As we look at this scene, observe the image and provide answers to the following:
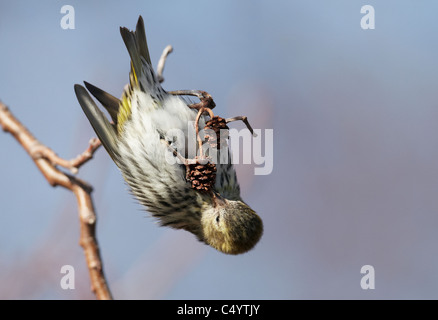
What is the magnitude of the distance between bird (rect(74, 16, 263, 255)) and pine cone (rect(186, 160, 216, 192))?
0.05 metres

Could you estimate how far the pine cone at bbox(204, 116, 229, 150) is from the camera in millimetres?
2088

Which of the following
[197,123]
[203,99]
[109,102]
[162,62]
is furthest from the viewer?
[109,102]

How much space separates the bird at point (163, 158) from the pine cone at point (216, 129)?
15 centimetres

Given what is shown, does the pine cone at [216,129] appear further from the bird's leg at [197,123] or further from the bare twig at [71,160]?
the bare twig at [71,160]

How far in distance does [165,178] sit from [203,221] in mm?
285

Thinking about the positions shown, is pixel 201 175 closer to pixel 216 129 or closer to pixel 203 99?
pixel 216 129

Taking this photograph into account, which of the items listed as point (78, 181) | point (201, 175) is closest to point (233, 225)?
point (201, 175)

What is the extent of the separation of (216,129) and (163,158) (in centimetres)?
38

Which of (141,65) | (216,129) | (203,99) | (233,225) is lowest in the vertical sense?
(233,225)

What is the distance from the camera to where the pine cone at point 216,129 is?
2088 millimetres

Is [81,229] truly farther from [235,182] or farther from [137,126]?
[235,182]

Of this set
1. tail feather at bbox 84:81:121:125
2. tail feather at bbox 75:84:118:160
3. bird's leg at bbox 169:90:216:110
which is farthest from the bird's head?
tail feather at bbox 84:81:121:125

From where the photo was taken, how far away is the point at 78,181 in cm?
184

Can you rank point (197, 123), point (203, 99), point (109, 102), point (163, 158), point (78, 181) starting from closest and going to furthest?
1. point (78, 181)
2. point (197, 123)
3. point (203, 99)
4. point (163, 158)
5. point (109, 102)
